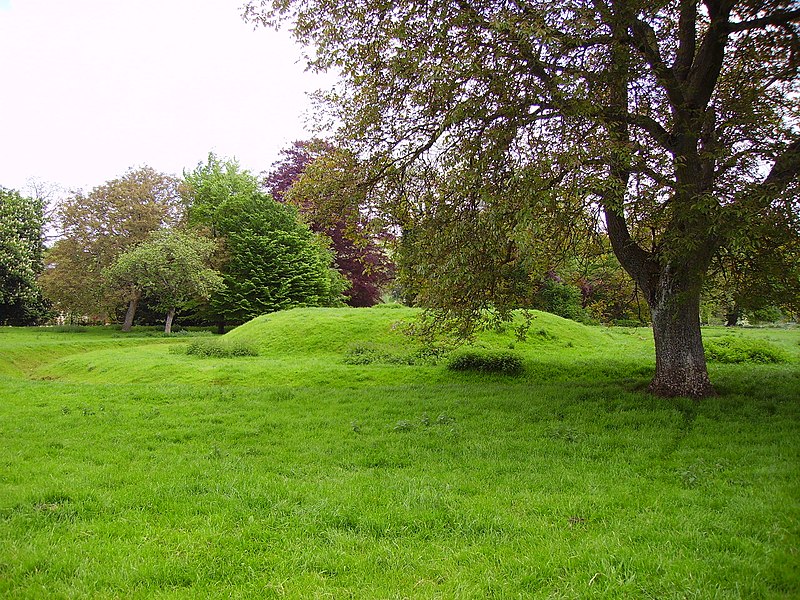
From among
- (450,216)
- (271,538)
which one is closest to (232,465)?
(271,538)

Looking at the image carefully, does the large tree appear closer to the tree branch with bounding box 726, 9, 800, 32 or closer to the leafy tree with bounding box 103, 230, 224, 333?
the tree branch with bounding box 726, 9, 800, 32

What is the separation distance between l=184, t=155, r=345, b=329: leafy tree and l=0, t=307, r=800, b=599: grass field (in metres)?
25.3

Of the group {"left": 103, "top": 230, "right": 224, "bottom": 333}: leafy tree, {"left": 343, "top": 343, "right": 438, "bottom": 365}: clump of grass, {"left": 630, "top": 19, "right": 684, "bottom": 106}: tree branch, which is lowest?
{"left": 343, "top": 343, "right": 438, "bottom": 365}: clump of grass

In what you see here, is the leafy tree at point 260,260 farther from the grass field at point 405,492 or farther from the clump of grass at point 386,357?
the grass field at point 405,492

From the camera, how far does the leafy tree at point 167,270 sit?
1294 inches

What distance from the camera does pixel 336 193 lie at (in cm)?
1123

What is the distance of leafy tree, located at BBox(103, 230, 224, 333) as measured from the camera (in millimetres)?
32875

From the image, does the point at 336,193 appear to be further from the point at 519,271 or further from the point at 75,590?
the point at 75,590

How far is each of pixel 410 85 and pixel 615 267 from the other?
1085cm

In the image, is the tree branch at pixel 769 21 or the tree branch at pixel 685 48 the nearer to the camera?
the tree branch at pixel 769 21

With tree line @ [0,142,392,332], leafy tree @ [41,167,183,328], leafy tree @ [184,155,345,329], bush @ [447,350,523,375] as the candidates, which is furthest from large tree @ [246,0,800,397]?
leafy tree @ [41,167,183,328]

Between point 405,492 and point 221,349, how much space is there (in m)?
16.7

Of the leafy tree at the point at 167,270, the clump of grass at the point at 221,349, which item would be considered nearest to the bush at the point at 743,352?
the clump of grass at the point at 221,349

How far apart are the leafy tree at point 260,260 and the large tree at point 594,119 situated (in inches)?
1074
